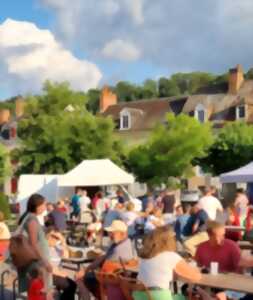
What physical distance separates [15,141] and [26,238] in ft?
199

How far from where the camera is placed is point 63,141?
148 feet

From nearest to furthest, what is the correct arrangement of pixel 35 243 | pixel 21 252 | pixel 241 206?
pixel 21 252, pixel 35 243, pixel 241 206

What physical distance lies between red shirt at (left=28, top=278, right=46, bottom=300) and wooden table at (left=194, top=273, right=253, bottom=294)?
2.02 metres

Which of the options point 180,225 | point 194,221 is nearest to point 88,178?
point 180,225

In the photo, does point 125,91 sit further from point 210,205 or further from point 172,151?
point 210,205

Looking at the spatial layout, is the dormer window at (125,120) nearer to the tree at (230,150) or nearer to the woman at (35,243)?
the tree at (230,150)

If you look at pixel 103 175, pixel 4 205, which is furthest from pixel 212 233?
pixel 4 205

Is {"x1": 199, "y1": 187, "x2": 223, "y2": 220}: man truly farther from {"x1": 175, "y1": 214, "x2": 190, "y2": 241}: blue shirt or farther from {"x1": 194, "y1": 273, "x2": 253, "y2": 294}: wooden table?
{"x1": 194, "y1": 273, "x2": 253, "y2": 294}: wooden table

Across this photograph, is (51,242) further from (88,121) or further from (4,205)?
(88,121)

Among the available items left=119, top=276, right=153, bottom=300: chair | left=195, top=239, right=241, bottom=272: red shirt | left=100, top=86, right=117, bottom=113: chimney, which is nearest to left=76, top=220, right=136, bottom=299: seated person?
left=195, top=239, right=241, bottom=272: red shirt

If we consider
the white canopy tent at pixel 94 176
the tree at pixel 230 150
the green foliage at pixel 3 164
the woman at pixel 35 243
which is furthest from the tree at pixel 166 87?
the woman at pixel 35 243

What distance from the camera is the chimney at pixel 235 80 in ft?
192

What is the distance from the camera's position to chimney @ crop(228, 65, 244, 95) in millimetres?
58625

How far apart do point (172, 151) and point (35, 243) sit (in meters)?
36.4
